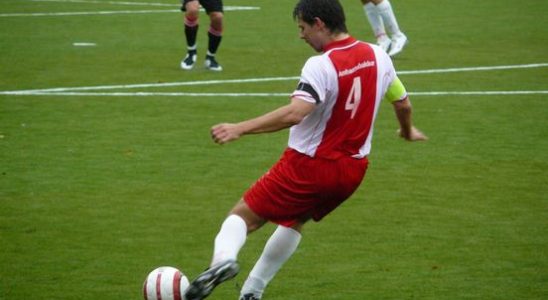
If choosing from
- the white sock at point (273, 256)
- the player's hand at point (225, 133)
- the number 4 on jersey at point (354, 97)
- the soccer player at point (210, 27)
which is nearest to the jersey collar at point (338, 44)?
the number 4 on jersey at point (354, 97)

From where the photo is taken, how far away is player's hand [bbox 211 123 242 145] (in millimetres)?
6242

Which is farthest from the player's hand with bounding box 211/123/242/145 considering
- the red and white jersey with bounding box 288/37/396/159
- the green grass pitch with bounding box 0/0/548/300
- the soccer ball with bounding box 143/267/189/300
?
the green grass pitch with bounding box 0/0/548/300

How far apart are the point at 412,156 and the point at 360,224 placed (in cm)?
272

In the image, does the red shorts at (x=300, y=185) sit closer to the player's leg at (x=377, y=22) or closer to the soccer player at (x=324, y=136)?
the soccer player at (x=324, y=136)

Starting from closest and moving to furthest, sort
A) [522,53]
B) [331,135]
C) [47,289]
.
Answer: [331,135], [47,289], [522,53]

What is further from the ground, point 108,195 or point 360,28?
point 108,195

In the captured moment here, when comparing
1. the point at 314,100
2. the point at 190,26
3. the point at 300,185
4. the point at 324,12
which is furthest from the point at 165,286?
the point at 190,26

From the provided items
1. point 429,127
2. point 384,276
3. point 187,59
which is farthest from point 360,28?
point 384,276

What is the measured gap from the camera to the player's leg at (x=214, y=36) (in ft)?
55.1

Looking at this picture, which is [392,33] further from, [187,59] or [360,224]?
[360,224]

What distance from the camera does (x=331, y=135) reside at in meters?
6.79

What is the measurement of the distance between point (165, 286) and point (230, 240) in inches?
21.7

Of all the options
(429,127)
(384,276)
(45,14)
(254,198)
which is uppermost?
(254,198)

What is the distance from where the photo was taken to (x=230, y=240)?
6652mm
